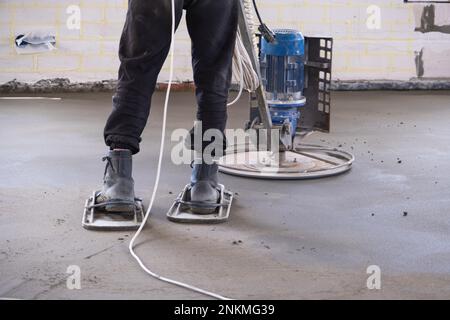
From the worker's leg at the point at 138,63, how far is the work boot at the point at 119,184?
4cm

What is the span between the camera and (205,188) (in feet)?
8.52

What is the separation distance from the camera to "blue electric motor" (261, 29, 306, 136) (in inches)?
126

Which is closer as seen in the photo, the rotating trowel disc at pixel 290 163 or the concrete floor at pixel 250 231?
the concrete floor at pixel 250 231

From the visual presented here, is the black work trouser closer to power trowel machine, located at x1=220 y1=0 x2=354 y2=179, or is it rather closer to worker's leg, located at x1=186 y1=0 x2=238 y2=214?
worker's leg, located at x1=186 y1=0 x2=238 y2=214

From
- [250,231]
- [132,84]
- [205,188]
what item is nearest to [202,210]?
[205,188]

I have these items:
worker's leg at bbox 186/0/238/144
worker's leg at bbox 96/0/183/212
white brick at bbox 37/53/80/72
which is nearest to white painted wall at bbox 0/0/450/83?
white brick at bbox 37/53/80/72

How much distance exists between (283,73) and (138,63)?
0.96 meters

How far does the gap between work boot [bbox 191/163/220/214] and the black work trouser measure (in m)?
0.14

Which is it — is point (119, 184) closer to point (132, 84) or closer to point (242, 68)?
point (132, 84)

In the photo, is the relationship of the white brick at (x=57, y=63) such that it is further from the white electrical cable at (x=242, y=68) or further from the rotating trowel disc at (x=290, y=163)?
the white electrical cable at (x=242, y=68)

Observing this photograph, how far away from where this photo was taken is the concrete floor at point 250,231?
193 centimetres

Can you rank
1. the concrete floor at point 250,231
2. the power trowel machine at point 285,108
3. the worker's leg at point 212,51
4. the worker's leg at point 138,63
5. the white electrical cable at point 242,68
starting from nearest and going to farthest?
the concrete floor at point 250,231 < the worker's leg at point 138,63 < the worker's leg at point 212,51 < the white electrical cable at point 242,68 < the power trowel machine at point 285,108

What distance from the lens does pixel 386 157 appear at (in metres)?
3.58

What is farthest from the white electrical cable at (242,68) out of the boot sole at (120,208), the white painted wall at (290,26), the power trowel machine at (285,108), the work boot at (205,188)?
the white painted wall at (290,26)
